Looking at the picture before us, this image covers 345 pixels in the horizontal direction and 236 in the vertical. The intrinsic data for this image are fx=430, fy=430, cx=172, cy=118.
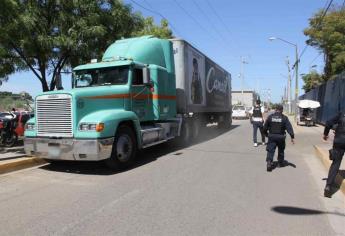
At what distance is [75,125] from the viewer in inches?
395

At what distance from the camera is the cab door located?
39.2 feet

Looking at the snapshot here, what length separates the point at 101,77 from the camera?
12086 millimetres

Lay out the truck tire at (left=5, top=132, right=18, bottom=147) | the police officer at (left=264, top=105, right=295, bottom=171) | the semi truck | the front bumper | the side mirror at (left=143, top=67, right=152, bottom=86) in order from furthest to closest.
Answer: the truck tire at (left=5, top=132, right=18, bottom=147) → the side mirror at (left=143, top=67, right=152, bottom=86) → the police officer at (left=264, top=105, right=295, bottom=171) → the semi truck → the front bumper

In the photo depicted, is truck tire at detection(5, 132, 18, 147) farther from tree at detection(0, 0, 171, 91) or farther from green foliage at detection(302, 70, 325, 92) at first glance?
green foliage at detection(302, 70, 325, 92)

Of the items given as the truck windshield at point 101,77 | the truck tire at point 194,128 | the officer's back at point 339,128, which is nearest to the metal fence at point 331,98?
the truck tire at point 194,128

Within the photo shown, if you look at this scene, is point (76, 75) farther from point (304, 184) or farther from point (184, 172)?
point (304, 184)

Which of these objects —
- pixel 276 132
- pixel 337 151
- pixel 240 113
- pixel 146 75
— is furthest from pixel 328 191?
pixel 240 113

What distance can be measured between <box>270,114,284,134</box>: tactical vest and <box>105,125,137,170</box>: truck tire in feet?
11.9

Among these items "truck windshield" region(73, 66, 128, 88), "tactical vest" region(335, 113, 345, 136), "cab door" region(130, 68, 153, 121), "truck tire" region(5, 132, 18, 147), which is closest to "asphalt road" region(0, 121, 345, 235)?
"tactical vest" region(335, 113, 345, 136)

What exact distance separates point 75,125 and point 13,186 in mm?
2034

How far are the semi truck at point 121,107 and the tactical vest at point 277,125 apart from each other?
3501 millimetres

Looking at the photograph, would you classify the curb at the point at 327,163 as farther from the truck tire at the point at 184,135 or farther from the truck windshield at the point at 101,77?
the truck windshield at the point at 101,77

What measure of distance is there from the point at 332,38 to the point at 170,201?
41.2 meters

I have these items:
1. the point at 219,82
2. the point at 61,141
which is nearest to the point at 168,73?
the point at 61,141
